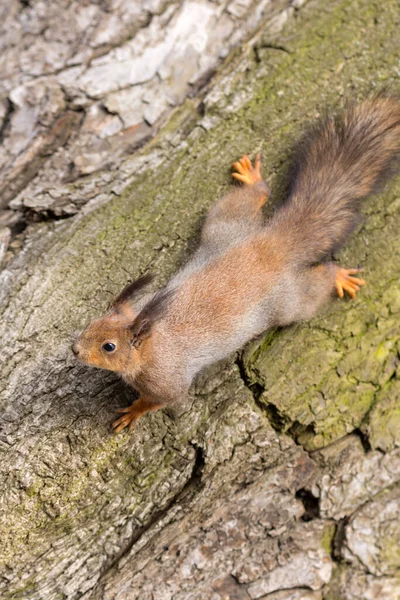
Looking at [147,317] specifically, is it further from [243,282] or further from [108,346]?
[243,282]

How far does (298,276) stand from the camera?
12.5ft

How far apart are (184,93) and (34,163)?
1.30m

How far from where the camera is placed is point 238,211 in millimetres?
4012

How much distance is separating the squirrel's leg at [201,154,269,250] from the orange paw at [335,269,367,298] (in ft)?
2.08

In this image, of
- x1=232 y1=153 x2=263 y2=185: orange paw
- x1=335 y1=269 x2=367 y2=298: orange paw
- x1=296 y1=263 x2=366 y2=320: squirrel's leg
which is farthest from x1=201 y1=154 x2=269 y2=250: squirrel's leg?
x1=335 y1=269 x2=367 y2=298: orange paw

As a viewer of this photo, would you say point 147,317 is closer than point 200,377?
Yes

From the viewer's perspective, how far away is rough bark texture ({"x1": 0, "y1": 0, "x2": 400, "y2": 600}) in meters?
3.10

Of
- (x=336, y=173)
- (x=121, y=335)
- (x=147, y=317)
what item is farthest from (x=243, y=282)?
(x=336, y=173)

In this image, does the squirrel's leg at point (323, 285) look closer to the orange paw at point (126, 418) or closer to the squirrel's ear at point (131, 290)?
the squirrel's ear at point (131, 290)

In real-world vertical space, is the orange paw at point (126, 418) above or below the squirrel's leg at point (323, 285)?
below

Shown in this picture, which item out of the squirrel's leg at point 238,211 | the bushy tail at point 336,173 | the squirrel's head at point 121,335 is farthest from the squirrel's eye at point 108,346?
the bushy tail at point 336,173

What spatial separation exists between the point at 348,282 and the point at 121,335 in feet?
4.61

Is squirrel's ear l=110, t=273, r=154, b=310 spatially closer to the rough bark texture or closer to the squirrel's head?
the squirrel's head

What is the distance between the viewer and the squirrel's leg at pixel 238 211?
3.92 meters
